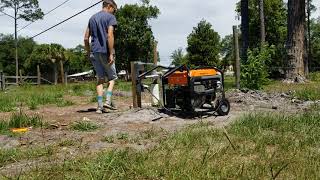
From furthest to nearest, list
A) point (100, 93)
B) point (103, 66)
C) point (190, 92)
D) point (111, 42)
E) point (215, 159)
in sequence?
point (103, 66)
point (100, 93)
point (111, 42)
point (190, 92)
point (215, 159)

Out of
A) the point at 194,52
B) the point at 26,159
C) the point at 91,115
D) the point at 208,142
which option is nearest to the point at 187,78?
the point at 91,115

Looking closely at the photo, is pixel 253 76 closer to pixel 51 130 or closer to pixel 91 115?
pixel 91 115

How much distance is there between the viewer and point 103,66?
8.28 metres

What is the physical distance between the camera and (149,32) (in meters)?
56.5

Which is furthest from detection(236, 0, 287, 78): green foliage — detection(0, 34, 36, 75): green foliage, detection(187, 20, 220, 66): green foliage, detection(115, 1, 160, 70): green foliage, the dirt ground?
detection(0, 34, 36, 75): green foliage

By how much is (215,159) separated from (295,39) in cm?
1513

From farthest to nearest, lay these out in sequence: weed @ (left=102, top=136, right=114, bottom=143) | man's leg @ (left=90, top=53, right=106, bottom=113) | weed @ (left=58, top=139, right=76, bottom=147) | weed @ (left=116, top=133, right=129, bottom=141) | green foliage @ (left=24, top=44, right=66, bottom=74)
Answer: green foliage @ (left=24, top=44, right=66, bottom=74)
man's leg @ (left=90, top=53, right=106, bottom=113)
weed @ (left=116, top=133, right=129, bottom=141)
weed @ (left=102, top=136, right=114, bottom=143)
weed @ (left=58, top=139, right=76, bottom=147)

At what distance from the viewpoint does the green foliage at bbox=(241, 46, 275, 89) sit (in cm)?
1276

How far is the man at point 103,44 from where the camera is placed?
8070 mm

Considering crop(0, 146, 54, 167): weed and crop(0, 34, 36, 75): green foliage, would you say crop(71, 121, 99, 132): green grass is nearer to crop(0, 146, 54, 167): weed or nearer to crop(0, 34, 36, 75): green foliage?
crop(0, 146, 54, 167): weed

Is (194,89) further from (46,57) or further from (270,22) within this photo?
(46,57)

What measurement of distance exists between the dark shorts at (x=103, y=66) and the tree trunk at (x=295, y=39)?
1133 cm

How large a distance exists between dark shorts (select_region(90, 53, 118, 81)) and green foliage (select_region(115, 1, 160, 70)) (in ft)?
153

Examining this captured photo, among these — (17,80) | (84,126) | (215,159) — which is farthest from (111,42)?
(17,80)
